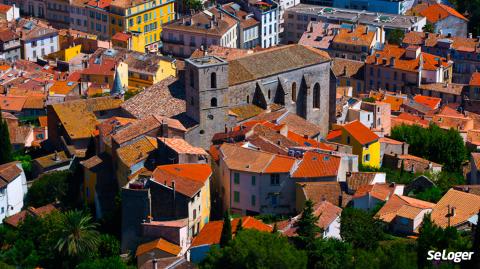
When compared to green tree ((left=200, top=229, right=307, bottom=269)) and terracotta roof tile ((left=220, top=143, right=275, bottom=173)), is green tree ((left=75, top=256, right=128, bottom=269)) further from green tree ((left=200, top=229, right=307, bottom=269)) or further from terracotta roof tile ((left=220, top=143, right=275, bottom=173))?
terracotta roof tile ((left=220, top=143, right=275, bottom=173))

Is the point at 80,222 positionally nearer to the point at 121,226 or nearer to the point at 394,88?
the point at 121,226

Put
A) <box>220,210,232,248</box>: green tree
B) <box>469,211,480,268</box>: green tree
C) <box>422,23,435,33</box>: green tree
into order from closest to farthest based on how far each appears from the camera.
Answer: <box>469,211,480,268</box>: green tree → <box>220,210,232,248</box>: green tree → <box>422,23,435,33</box>: green tree

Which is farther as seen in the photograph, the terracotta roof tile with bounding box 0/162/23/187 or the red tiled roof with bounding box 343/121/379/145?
the red tiled roof with bounding box 343/121/379/145

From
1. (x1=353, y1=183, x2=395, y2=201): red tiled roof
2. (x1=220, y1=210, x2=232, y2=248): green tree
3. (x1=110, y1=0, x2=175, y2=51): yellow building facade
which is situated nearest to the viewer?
(x1=220, y1=210, x2=232, y2=248): green tree

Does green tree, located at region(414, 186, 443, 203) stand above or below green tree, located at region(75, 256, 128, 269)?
above

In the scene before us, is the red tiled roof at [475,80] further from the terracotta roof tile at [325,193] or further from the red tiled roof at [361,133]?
the terracotta roof tile at [325,193]

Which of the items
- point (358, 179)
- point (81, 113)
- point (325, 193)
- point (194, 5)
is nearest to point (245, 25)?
point (194, 5)

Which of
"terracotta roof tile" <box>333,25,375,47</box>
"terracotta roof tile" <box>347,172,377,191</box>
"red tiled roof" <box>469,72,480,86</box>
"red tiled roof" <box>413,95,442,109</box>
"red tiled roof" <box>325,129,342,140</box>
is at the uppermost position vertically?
"terracotta roof tile" <box>347,172,377,191</box>

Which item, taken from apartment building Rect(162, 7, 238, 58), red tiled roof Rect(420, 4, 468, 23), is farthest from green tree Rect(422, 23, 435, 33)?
apartment building Rect(162, 7, 238, 58)
